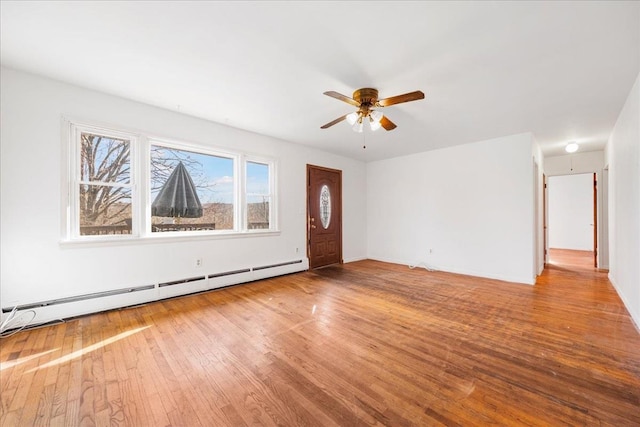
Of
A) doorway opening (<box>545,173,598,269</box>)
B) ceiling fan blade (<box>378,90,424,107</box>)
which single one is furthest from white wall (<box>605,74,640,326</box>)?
doorway opening (<box>545,173,598,269</box>)

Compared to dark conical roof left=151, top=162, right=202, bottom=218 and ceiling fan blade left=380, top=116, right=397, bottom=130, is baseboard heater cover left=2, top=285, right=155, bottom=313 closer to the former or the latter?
dark conical roof left=151, top=162, right=202, bottom=218

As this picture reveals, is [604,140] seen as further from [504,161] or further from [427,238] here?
[427,238]

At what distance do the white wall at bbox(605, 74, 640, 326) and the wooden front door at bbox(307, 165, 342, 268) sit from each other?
4.53 meters

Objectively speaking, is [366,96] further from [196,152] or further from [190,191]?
[190,191]

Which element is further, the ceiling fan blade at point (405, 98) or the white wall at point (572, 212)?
the white wall at point (572, 212)

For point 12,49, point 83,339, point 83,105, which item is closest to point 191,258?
point 83,339

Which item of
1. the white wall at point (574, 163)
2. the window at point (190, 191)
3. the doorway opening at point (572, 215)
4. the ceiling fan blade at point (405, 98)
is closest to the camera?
the ceiling fan blade at point (405, 98)

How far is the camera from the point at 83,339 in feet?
7.94

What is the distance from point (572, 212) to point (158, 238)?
1112 cm

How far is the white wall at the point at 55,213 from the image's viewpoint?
2.57 meters

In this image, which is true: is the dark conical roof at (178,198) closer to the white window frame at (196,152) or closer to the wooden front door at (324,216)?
the white window frame at (196,152)

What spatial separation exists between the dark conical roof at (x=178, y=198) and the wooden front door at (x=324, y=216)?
233 cm

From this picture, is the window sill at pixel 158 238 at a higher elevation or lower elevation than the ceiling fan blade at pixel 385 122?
lower

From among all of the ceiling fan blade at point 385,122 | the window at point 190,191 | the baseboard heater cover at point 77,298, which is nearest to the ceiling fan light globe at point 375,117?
the ceiling fan blade at point 385,122
